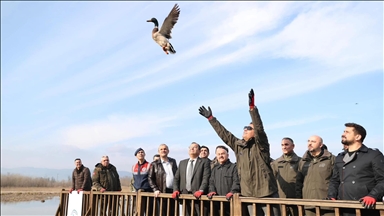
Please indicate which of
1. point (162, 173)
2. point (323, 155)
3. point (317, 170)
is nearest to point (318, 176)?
point (317, 170)

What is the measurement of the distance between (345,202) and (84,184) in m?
7.09

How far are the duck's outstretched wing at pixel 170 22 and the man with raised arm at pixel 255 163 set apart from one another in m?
3.64

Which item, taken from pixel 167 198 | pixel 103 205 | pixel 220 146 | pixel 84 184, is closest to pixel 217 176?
pixel 220 146

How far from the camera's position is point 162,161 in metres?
7.00

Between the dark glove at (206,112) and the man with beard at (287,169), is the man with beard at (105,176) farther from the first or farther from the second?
the man with beard at (287,169)

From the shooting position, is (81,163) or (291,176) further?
(81,163)

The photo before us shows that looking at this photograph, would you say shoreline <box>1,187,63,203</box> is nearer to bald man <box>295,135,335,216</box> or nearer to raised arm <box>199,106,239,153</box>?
raised arm <box>199,106,239,153</box>

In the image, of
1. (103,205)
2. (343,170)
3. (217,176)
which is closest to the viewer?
(343,170)

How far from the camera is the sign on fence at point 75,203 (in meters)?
8.79

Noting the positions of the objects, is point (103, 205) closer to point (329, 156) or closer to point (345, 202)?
point (329, 156)

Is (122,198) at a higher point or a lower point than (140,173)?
lower

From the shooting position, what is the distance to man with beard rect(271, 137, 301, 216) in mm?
5977

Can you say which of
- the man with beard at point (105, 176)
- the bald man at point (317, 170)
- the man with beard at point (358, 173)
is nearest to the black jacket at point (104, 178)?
the man with beard at point (105, 176)

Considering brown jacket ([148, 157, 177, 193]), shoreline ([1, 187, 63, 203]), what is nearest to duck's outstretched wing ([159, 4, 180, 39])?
brown jacket ([148, 157, 177, 193])
